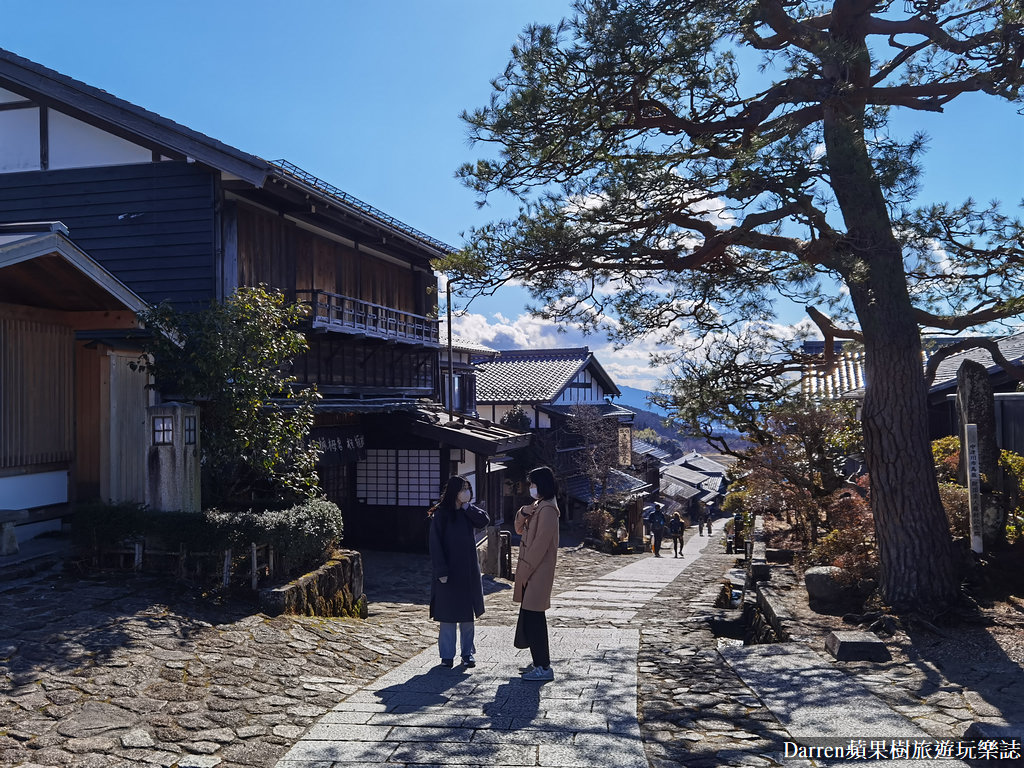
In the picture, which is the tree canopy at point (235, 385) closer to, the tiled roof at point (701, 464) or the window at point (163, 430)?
the window at point (163, 430)

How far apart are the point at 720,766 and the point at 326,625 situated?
5.19 meters

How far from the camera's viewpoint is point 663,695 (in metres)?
6.33

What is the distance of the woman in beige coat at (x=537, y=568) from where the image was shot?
272 inches

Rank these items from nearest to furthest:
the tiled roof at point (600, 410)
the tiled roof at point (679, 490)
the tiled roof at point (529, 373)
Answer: the tiled roof at point (600, 410), the tiled roof at point (529, 373), the tiled roof at point (679, 490)

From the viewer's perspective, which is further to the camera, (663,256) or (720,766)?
(663,256)

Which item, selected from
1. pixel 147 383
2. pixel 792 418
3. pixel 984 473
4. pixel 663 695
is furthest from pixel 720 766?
pixel 792 418

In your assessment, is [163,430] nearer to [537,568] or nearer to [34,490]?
[34,490]

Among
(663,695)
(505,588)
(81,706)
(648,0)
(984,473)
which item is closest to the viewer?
(81,706)

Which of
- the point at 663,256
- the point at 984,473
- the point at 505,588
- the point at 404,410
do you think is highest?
the point at 663,256

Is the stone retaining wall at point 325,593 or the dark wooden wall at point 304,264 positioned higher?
the dark wooden wall at point 304,264

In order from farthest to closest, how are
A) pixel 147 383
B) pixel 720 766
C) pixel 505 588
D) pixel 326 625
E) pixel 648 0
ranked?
pixel 505 588
pixel 147 383
pixel 326 625
pixel 648 0
pixel 720 766

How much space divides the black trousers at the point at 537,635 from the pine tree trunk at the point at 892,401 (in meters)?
4.22

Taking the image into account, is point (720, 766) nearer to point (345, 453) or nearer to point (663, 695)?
point (663, 695)

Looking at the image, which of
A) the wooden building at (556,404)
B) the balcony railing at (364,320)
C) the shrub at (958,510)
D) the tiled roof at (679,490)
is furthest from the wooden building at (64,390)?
the tiled roof at (679,490)
